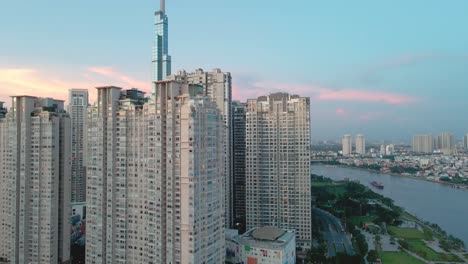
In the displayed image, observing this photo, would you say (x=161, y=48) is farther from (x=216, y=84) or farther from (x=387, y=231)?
(x=387, y=231)

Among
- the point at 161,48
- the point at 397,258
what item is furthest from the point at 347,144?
the point at 397,258

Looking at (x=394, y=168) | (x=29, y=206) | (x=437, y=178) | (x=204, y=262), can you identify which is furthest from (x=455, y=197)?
(x=29, y=206)

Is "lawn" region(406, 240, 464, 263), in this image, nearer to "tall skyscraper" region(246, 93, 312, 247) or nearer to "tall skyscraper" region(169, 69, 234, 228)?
"tall skyscraper" region(246, 93, 312, 247)

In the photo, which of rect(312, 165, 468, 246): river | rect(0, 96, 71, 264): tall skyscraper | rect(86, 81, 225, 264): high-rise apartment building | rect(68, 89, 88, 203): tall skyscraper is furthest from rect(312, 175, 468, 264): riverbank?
rect(68, 89, 88, 203): tall skyscraper

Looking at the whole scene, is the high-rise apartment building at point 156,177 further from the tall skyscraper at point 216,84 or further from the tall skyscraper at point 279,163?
the tall skyscraper at point 279,163

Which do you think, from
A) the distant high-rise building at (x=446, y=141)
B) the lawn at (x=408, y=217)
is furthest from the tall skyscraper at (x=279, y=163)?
the distant high-rise building at (x=446, y=141)

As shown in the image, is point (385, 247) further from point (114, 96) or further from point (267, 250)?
point (114, 96)
